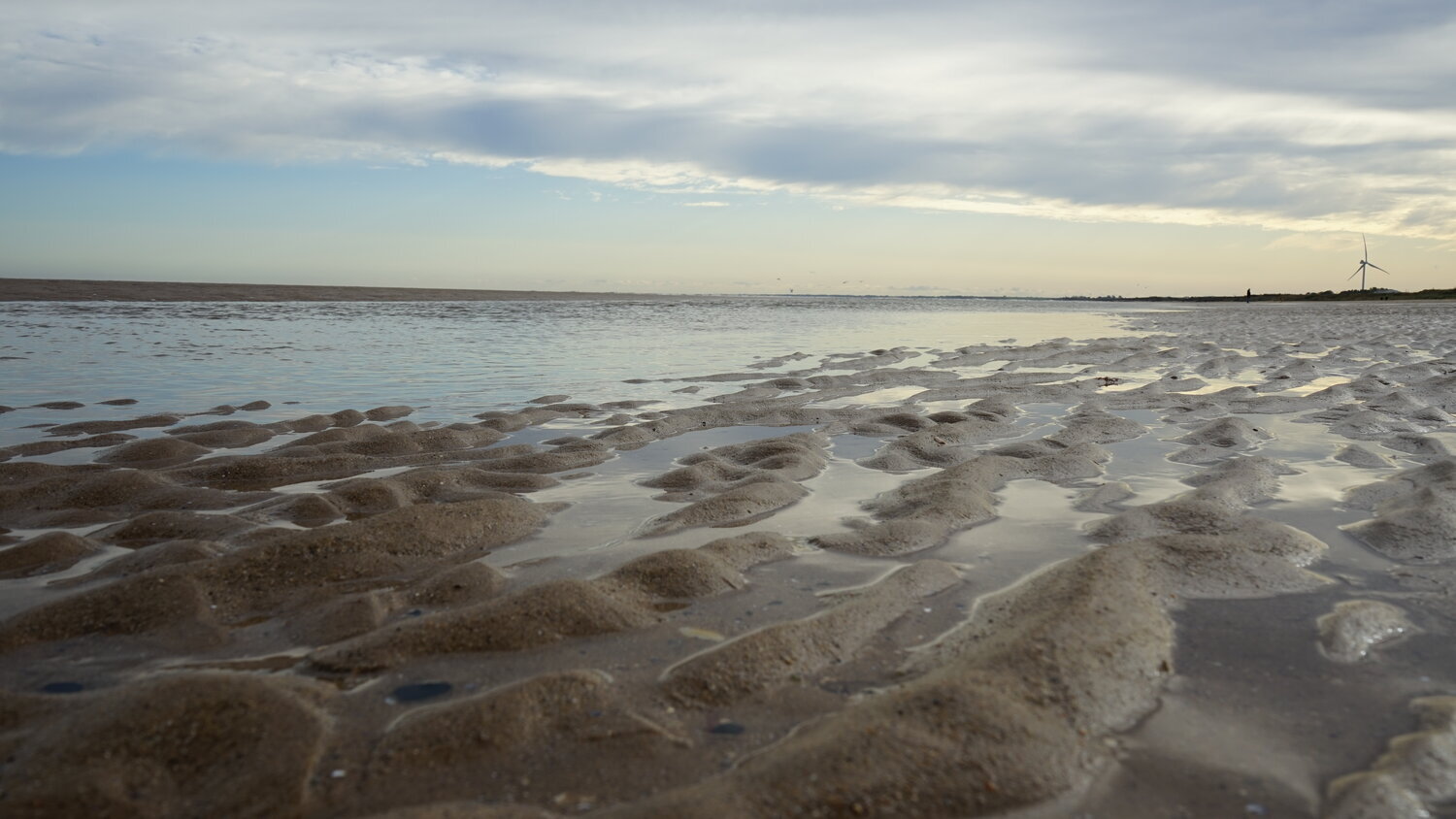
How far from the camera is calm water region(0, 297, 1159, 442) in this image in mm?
11516

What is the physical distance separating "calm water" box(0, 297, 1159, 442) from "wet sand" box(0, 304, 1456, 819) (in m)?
3.73

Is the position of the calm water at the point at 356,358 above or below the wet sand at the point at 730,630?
above

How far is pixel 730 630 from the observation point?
381 centimetres

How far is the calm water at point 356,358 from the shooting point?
37.8 ft

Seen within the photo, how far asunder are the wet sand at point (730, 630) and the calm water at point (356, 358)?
12.2 feet

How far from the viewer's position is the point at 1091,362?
57.5ft

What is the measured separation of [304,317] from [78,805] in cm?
3438

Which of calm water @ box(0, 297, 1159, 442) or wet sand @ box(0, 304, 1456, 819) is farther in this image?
calm water @ box(0, 297, 1159, 442)

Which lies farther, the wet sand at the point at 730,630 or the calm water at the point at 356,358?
the calm water at the point at 356,358

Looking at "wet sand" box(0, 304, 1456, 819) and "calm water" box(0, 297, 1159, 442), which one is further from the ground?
"calm water" box(0, 297, 1159, 442)

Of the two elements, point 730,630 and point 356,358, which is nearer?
point 730,630

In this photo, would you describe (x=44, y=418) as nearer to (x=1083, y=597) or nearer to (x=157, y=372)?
(x=157, y=372)

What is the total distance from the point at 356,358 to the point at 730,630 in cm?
1559

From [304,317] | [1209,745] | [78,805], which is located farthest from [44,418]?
[304,317]
